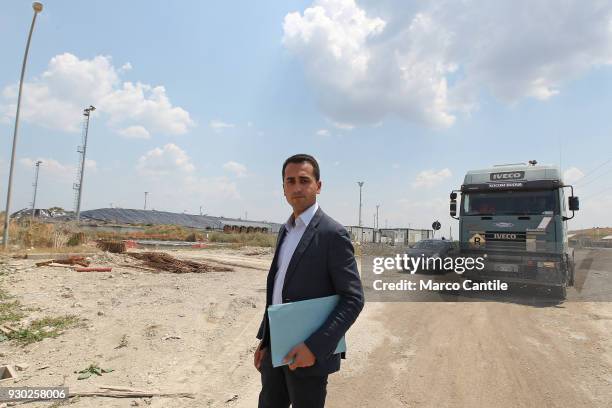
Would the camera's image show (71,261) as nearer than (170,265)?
Yes

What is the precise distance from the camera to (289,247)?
238cm

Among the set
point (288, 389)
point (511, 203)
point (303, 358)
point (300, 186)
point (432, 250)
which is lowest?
point (288, 389)

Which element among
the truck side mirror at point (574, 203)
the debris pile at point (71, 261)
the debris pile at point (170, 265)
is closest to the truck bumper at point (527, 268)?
the truck side mirror at point (574, 203)

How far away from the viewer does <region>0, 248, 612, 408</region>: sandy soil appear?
4410mm

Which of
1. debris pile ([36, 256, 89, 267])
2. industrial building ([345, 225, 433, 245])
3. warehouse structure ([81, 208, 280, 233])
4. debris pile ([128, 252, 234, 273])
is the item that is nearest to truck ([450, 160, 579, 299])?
debris pile ([128, 252, 234, 273])

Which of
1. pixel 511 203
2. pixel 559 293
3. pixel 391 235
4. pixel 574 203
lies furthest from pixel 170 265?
pixel 391 235

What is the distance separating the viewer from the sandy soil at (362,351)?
4.41 meters

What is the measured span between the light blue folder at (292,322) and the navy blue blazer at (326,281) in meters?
0.05

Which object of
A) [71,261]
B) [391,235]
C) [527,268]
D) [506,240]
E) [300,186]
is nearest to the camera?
[300,186]

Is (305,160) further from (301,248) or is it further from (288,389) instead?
(288,389)

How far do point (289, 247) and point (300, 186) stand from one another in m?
0.39

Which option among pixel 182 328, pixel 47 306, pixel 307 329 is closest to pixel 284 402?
pixel 307 329

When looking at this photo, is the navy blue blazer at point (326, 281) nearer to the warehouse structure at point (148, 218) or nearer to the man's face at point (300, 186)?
the man's face at point (300, 186)

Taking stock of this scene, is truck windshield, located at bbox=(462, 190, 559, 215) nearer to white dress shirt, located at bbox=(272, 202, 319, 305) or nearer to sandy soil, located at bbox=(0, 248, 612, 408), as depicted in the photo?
sandy soil, located at bbox=(0, 248, 612, 408)
